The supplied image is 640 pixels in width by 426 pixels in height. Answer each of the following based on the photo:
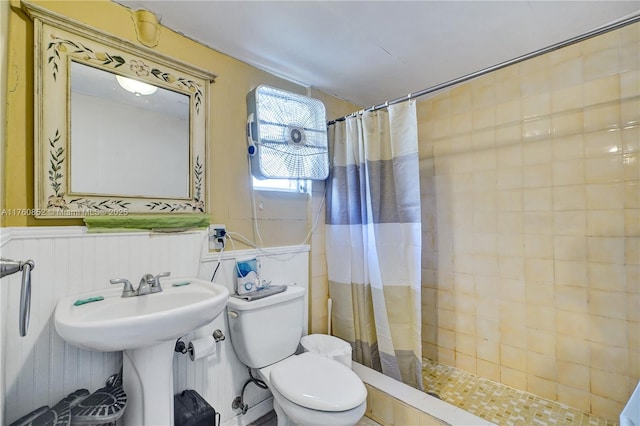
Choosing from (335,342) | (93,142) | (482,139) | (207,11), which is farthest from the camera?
(482,139)

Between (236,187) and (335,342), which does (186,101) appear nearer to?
(236,187)

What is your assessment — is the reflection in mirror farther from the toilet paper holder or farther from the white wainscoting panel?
the toilet paper holder

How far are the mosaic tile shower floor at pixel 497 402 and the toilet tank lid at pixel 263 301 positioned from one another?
3.66 ft

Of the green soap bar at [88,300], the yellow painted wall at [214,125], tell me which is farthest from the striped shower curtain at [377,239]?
the green soap bar at [88,300]

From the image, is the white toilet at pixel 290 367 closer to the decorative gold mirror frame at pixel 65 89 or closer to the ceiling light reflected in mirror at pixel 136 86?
the decorative gold mirror frame at pixel 65 89

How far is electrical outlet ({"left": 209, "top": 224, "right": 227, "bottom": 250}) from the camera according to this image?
4.88 ft

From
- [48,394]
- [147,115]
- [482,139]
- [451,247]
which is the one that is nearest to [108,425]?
[48,394]

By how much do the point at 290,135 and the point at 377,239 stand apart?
0.83m

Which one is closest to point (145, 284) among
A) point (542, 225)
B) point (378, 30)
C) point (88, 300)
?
point (88, 300)

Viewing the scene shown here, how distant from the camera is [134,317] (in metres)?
0.85

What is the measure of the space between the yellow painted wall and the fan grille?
119 millimetres

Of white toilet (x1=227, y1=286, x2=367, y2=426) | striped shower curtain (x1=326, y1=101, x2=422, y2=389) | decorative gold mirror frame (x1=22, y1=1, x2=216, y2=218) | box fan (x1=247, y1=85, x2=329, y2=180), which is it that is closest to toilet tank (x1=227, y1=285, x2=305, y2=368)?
white toilet (x1=227, y1=286, x2=367, y2=426)

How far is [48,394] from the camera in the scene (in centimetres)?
105

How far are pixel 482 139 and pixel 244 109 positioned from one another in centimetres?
159
